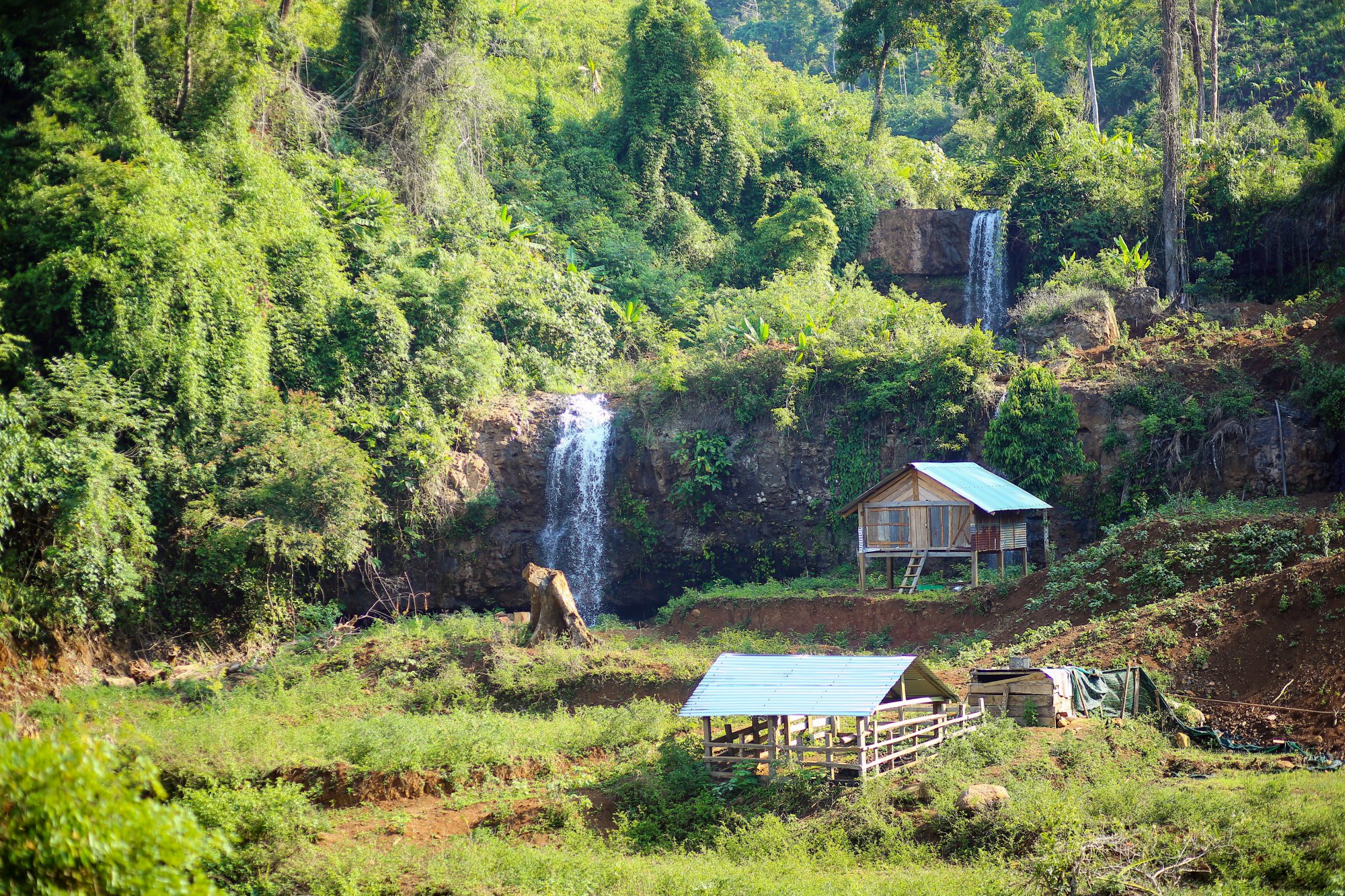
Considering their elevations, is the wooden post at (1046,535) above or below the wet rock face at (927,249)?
below

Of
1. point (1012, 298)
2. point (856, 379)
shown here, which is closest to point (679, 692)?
point (856, 379)

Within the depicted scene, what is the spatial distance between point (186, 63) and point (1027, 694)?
2483cm

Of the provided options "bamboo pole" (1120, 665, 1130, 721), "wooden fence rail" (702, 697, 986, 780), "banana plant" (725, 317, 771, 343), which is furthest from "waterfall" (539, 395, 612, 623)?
"bamboo pole" (1120, 665, 1130, 721)

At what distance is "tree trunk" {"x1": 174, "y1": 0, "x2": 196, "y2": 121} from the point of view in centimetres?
2734

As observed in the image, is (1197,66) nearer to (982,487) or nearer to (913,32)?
(913,32)

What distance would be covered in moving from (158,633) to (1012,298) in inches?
1149

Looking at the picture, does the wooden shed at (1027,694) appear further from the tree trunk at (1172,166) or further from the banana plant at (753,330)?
the tree trunk at (1172,166)

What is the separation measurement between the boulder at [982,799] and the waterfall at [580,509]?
18627mm

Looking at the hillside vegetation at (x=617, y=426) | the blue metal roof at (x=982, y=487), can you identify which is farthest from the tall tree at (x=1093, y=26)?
the blue metal roof at (x=982, y=487)

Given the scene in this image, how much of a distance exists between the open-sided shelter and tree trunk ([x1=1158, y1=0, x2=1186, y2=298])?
74.5 feet

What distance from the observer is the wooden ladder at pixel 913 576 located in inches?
1019

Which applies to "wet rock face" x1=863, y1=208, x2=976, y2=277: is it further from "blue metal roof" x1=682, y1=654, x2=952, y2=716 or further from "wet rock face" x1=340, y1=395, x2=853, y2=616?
"blue metal roof" x1=682, y1=654, x2=952, y2=716

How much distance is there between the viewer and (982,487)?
25844 mm

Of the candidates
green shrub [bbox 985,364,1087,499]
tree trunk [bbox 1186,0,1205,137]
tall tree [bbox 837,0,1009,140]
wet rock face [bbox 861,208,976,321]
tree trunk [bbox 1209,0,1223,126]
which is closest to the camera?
green shrub [bbox 985,364,1087,499]
